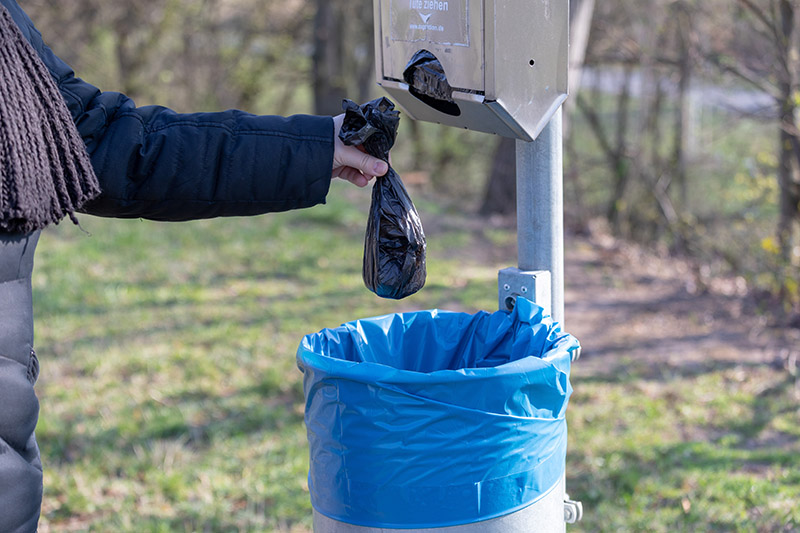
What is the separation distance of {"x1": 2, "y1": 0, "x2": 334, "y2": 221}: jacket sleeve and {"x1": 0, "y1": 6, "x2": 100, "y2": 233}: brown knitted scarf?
133 mm

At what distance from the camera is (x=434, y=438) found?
5.05 feet

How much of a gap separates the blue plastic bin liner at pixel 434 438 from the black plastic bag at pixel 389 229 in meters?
0.27

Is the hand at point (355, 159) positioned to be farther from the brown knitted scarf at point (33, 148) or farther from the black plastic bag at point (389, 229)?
the brown knitted scarf at point (33, 148)

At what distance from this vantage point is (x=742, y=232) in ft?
20.8

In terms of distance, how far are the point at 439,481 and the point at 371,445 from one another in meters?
0.15

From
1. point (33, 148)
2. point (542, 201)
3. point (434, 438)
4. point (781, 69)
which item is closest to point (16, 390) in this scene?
point (33, 148)

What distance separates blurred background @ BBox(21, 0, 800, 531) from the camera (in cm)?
313

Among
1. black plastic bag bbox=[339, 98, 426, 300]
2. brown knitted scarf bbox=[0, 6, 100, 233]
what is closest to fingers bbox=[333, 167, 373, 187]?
black plastic bag bbox=[339, 98, 426, 300]

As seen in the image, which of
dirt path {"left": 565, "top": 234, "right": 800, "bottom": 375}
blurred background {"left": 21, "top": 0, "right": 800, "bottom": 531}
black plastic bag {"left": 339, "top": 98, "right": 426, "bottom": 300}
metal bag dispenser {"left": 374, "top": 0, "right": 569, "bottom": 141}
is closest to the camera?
metal bag dispenser {"left": 374, "top": 0, "right": 569, "bottom": 141}

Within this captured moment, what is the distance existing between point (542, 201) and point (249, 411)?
7.46ft

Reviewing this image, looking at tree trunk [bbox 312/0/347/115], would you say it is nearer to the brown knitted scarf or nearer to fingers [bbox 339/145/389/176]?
fingers [bbox 339/145/389/176]

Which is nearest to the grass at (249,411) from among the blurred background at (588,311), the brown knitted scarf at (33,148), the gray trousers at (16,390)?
the blurred background at (588,311)

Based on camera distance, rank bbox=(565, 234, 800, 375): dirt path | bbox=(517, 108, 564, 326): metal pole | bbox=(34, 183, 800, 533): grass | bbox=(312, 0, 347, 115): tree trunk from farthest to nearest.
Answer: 1. bbox=(312, 0, 347, 115): tree trunk
2. bbox=(565, 234, 800, 375): dirt path
3. bbox=(34, 183, 800, 533): grass
4. bbox=(517, 108, 564, 326): metal pole

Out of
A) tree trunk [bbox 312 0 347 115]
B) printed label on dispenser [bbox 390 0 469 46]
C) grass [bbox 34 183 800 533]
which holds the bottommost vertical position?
grass [bbox 34 183 800 533]
